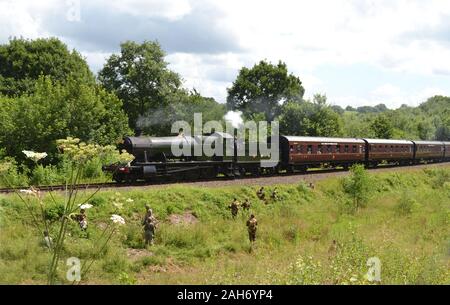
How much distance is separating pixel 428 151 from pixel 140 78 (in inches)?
1248

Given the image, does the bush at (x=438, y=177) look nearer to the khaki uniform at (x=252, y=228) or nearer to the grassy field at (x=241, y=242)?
the grassy field at (x=241, y=242)

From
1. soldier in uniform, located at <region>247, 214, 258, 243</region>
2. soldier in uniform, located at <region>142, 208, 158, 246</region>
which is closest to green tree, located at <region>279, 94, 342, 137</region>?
soldier in uniform, located at <region>247, 214, 258, 243</region>

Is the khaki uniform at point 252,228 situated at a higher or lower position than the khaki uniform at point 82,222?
lower

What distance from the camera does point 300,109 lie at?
2242 inches

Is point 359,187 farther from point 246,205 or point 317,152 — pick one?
point 246,205

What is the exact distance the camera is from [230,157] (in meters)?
28.3

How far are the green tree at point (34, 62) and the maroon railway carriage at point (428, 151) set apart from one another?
114 ft

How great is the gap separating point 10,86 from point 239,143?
27.1 meters

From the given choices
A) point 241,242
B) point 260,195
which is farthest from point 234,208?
point 260,195

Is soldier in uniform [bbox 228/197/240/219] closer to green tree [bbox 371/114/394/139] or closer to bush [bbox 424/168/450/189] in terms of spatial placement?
bush [bbox 424/168/450/189]

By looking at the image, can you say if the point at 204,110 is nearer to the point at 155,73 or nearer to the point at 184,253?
the point at 155,73

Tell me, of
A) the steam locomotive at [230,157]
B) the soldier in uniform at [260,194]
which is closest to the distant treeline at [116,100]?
the steam locomotive at [230,157]

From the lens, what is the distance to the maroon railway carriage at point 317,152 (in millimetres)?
32500

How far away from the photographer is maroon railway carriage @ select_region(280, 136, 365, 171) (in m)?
32.5
